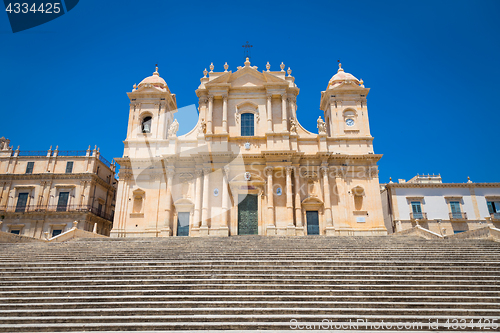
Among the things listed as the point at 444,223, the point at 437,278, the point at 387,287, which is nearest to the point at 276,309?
the point at 387,287

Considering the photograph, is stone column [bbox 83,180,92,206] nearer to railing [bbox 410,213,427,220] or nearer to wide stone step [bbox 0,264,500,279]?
wide stone step [bbox 0,264,500,279]

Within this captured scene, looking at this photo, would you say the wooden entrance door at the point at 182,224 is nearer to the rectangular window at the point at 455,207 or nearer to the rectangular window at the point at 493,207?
the rectangular window at the point at 455,207

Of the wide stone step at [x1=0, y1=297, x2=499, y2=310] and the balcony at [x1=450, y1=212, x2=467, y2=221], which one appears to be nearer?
the wide stone step at [x1=0, y1=297, x2=499, y2=310]

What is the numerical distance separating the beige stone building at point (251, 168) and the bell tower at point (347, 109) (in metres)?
0.08

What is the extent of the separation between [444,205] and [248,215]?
1747 centimetres

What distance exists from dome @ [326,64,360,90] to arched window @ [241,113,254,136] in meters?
7.10

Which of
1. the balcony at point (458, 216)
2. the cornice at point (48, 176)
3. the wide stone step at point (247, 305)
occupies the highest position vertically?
the cornice at point (48, 176)

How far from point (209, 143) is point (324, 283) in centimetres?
1698

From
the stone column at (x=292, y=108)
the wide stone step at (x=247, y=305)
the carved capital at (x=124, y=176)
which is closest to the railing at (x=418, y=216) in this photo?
the stone column at (x=292, y=108)

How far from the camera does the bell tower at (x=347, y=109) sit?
27.4 metres

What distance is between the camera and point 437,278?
37.0 ft

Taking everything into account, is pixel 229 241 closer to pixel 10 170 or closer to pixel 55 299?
pixel 55 299

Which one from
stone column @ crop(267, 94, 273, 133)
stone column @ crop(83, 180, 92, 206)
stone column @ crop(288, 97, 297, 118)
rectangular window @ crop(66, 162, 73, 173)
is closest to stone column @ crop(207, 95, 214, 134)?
stone column @ crop(267, 94, 273, 133)

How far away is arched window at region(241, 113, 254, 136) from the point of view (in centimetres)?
2727
